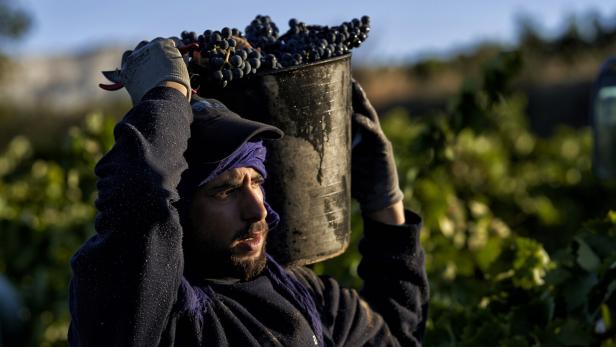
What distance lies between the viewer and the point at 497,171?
380 inches

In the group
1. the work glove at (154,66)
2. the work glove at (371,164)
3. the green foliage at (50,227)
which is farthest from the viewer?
the green foliage at (50,227)

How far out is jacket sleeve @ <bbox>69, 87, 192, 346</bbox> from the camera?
246cm

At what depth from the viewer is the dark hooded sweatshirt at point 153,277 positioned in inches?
97.1

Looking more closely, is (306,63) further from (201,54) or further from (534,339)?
(534,339)

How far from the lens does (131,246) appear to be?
247cm

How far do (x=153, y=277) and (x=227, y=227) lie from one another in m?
0.27

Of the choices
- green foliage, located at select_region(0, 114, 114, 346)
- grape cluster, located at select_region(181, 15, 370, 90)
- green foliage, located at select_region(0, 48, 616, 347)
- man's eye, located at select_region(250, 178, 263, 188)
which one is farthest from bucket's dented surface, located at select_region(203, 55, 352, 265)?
green foliage, located at select_region(0, 114, 114, 346)

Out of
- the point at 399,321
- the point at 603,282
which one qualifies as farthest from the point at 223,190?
the point at 603,282

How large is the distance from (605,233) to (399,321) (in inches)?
45.8

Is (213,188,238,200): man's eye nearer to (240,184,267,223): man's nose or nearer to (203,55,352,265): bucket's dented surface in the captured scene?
(240,184,267,223): man's nose

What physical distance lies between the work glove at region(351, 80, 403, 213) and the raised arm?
812 mm

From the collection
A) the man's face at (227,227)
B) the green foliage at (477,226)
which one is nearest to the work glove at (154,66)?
the man's face at (227,227)

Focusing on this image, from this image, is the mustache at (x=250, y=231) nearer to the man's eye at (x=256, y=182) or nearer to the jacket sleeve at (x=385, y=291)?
the man's eye at (x=256, y=182)

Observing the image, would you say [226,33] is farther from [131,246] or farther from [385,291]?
[385,291]
